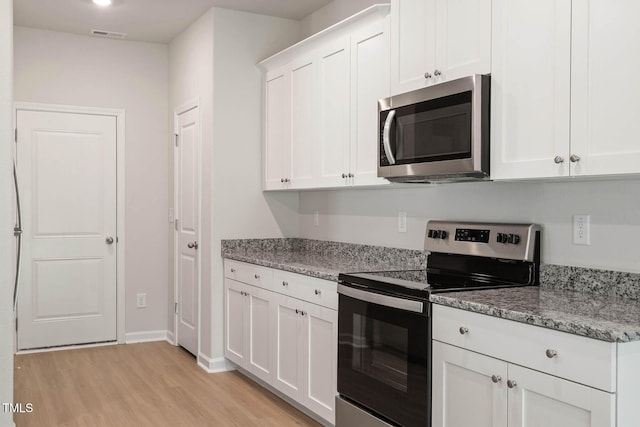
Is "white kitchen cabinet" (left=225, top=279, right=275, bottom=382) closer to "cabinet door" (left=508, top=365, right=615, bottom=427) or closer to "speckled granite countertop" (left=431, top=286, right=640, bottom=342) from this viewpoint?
"speckled granite countertop" (left=431, top=286, right=640, bottom=342)

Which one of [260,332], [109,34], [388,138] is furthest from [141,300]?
[388,138]

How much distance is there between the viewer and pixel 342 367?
293 cm

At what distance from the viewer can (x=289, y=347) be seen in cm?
350

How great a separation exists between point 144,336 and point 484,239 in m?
3.56

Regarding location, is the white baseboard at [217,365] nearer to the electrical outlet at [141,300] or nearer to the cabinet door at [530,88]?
the electrical outlet at [141,300]

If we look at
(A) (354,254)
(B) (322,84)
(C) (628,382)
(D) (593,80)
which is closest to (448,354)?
(C) (628,382)

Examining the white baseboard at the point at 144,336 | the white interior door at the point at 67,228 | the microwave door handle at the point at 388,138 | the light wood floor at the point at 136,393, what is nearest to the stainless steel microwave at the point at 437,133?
the microwave door handle at the point at 388,138

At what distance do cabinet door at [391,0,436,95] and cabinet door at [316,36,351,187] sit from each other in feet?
1.79

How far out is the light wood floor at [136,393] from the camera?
3.47 m

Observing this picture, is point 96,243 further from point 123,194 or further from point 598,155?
point 598,155

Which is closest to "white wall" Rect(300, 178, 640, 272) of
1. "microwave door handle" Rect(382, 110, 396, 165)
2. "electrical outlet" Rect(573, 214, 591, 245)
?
"electrical outlet" Rect(573, 214, 591, 245)

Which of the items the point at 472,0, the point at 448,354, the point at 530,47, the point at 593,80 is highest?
the point at 472,0

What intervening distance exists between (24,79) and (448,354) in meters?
4.21

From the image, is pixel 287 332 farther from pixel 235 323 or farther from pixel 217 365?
pixel 217 365
